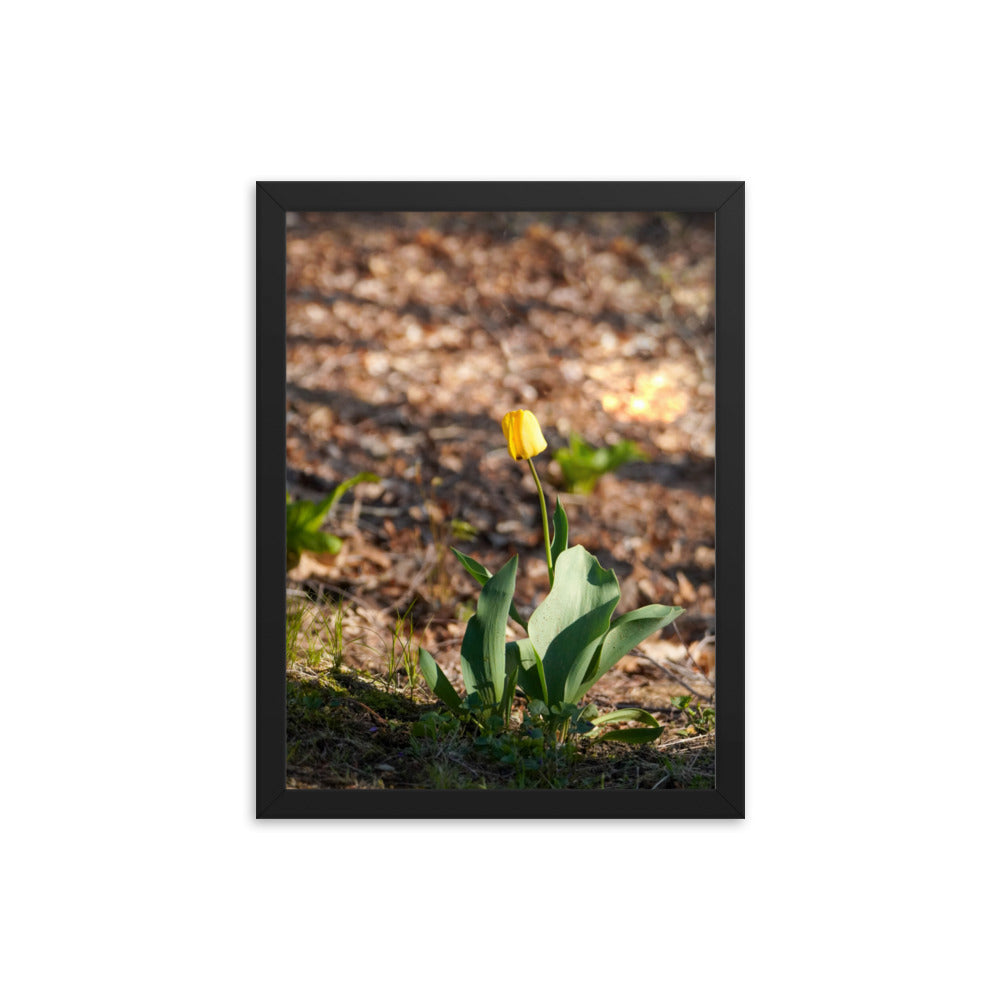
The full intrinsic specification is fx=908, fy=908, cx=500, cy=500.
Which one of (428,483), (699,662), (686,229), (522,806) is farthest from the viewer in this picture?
(686,229)

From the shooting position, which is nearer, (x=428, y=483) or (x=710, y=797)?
(x=710, y=797)

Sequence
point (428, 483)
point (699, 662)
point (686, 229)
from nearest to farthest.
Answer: point (699, 662) → point (428, 483) → point (686, 229)

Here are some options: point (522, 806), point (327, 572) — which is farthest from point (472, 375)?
point (522, 806)

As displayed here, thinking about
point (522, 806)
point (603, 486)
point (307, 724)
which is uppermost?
point (603, 486)

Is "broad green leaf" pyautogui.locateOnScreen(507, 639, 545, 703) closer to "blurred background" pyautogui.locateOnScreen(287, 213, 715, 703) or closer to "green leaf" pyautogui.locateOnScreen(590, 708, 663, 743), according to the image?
"green leaf" pyautogui.locateOnScreen(590, 708, 663, 743)

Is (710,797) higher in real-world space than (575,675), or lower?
lower
